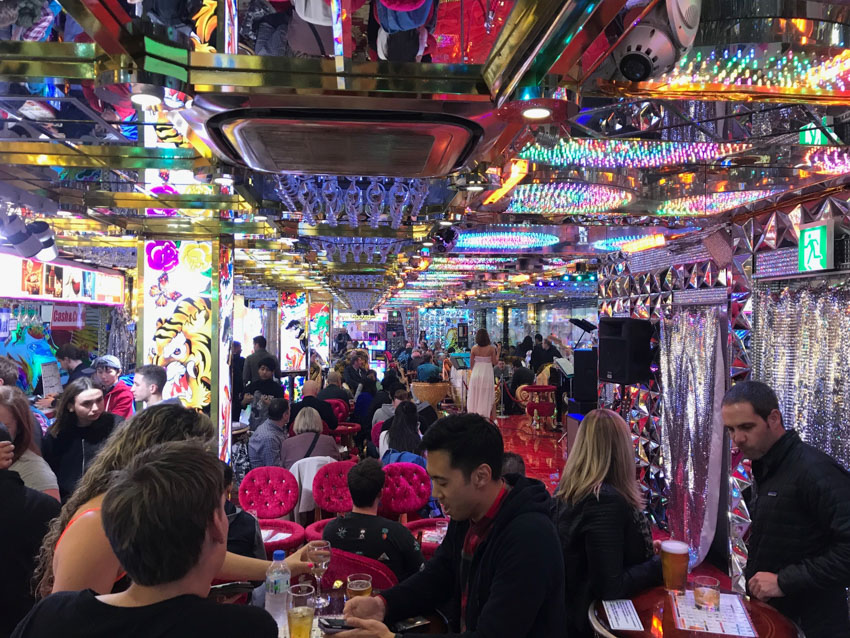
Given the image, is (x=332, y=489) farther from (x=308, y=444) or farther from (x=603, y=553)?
(x=603, y=553)

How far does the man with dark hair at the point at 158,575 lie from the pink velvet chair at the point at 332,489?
328 cm

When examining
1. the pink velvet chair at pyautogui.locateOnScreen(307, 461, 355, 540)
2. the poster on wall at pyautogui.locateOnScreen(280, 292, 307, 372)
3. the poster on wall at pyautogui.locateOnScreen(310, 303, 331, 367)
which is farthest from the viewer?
the poster on wall at pyautogui.locateOnScreen(310, 303, 331, 367)

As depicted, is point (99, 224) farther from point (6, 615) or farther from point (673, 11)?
point (673, 11)

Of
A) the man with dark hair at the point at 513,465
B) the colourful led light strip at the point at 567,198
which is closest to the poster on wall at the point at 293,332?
the colourful led light strip at the point at 567,198

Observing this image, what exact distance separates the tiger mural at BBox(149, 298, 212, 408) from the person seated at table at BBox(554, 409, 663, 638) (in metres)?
4.71

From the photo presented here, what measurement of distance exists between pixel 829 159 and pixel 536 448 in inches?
286

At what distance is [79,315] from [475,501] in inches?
425

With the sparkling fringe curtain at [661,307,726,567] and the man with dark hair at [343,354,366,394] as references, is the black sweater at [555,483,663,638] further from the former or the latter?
the man with dark hair at [343,354,366,394]

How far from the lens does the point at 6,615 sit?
2.28 m

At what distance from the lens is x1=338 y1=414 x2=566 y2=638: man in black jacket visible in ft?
5.36

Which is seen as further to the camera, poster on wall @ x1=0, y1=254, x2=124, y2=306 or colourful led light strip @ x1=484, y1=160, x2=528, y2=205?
poster on wall @ x1=0, y1=254, x2=124, y2=306

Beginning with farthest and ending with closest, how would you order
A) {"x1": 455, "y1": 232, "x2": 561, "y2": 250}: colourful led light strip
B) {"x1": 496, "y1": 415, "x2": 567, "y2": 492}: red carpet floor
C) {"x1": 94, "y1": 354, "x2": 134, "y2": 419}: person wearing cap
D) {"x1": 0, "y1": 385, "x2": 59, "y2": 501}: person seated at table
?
{"x1": 496, "y1": 415, "x2": 567, "y2": 492}: red carpet floor < {"x1": 455, "y1": 232, "x2": 561, "y2": 250}: colourful led light strip < {"x1": 94, "y1": 354, "x2": 134, "y2": 419}: person wearing cap < {"x1": 0, "y1": 385, "x2": 59, "y2": 501}: person seated at table

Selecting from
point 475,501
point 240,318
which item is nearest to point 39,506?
point 475,501

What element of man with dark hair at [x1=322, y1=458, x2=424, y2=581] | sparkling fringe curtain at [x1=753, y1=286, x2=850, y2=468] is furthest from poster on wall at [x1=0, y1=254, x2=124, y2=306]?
sparkling fringe curtain at [x1=753, y1=286, x2=850, y2=468]
